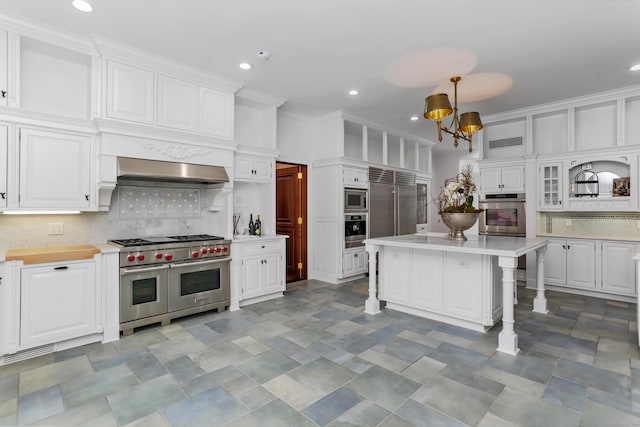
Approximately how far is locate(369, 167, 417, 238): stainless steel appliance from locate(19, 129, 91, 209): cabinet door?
4.43 metres

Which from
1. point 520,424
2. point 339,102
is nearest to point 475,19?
point 339,102

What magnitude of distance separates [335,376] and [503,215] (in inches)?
176

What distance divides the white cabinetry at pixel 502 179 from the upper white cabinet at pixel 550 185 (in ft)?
0.90

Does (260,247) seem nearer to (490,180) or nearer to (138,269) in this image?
(138,269)

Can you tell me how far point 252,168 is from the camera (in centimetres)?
475

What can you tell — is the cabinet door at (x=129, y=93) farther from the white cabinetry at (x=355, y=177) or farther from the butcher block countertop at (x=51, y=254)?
the white cabinetry at (x=355, y=177)

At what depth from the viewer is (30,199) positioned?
3.04m

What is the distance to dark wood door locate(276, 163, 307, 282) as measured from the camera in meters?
6.00

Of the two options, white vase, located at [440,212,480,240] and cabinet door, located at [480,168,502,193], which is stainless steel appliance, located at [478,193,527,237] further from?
white vase, located at [440,212,480,240]

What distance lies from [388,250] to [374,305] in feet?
2.31

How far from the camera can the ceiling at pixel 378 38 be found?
9.03 ft

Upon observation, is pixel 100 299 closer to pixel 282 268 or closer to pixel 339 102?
pixel 282 268

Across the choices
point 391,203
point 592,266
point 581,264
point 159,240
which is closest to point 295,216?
A: point 391,203

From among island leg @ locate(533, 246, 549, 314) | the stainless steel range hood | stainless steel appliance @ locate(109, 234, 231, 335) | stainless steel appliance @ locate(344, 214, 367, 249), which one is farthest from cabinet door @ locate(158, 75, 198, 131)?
island leg @ locate(533, 246, 549, 314)
